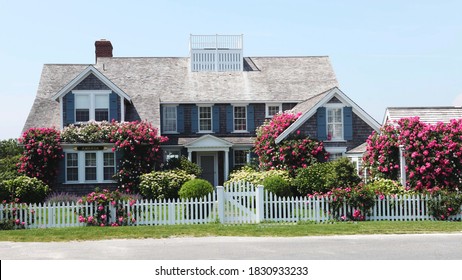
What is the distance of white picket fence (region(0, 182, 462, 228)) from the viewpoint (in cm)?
2108

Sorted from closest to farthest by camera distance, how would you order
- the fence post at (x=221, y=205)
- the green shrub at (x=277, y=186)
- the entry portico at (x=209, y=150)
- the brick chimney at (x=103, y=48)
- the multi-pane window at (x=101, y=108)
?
the fence post at (x=221, y=205) → the green shrub at (x=277, y=186) → the multi-pane window at (x=101, y=108) → the entry portico at (x=209, y=150) → the brick chimney at (x=103, y=48)

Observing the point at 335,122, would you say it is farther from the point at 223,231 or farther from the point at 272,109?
the point at 223,231

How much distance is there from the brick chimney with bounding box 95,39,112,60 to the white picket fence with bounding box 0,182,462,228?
21.1 m

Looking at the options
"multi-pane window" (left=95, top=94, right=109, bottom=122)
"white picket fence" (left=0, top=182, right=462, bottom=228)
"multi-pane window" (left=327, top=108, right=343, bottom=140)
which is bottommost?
"white picket fence" (left=0, top=182, right=462, bottom=228)

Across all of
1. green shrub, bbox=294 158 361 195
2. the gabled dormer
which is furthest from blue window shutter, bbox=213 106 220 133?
green shrub, bbox=294 158 361 195

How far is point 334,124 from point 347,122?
2.12ft

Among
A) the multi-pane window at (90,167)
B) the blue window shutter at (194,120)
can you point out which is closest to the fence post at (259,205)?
the multi-pane window at (90,167)

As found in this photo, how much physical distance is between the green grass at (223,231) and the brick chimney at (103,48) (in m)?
23.2

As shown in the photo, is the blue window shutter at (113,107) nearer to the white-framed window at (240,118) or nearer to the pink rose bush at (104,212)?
the white-framed window at (240,118)

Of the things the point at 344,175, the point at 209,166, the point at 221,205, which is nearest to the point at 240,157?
the point at 209,166

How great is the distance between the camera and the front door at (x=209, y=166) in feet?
117

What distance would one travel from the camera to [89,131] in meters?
31.5

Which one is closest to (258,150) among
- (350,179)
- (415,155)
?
(350,179)

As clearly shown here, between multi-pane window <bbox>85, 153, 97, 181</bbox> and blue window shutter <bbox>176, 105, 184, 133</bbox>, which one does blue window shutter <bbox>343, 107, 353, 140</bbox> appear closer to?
blue window shutter <bbox>176, 105, 184, 133</bbox>
